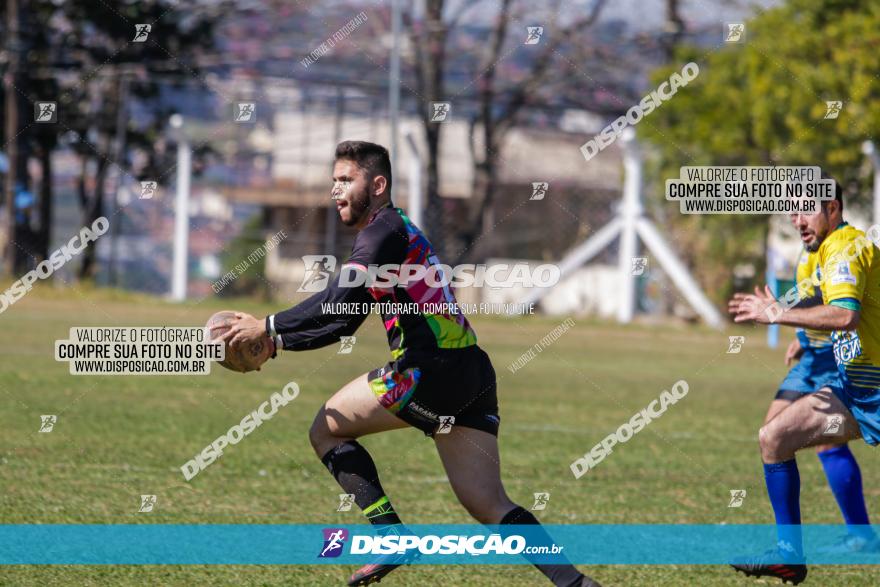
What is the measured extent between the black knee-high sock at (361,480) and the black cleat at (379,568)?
153 mm

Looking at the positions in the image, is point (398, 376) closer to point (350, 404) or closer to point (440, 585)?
point (350, 404)

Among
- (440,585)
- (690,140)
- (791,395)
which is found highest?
(690,140)

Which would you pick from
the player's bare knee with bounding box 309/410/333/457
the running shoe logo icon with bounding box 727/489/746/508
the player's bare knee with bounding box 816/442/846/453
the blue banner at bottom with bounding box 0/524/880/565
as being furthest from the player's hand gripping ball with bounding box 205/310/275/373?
the running shoe logo icon with bounding box 727/489/746/508

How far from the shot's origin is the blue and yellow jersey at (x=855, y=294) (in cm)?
648

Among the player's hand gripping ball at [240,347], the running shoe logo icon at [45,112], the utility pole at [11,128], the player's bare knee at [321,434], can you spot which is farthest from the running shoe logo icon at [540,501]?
the utility pole at [11,128]

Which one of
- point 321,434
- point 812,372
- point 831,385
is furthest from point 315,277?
point 321,434

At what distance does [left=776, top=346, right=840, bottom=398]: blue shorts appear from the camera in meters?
7.71

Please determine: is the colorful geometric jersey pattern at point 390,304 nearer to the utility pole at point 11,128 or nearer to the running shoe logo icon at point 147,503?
the running shoe logo icon at point 147,503

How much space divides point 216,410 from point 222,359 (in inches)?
271

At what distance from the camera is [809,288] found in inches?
297

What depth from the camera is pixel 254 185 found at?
4119 cm

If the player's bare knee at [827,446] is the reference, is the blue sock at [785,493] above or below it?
below

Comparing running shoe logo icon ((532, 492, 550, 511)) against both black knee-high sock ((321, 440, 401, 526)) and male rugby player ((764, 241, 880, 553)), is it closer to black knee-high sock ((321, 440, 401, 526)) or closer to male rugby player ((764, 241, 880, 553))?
male rugby player ((764, 241, 880, 553))

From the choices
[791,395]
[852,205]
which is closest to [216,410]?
[791,395]
